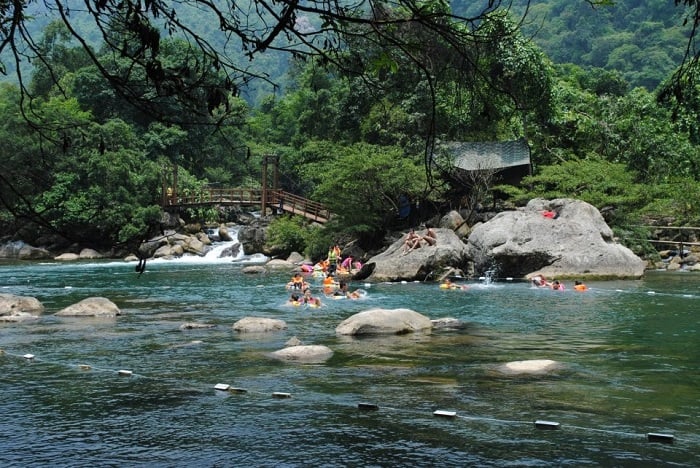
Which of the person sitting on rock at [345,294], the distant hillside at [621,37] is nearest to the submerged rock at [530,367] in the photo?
the person sitting on rock at [345,294]

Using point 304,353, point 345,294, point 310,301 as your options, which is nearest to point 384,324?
point 304,353

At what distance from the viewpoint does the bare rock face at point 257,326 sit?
46.0 ft

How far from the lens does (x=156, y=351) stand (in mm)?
12078

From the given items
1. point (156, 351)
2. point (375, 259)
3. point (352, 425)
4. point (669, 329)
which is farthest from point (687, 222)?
point (352, 425)

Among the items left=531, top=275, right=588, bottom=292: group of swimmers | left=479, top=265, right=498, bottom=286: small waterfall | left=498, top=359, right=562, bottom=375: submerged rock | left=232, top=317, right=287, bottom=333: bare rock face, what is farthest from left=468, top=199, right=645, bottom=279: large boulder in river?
left=498, top=359, right=562, bottom=375: submerged rock

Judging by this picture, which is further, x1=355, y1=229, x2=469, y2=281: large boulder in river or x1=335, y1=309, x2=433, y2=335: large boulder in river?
x1=355, y1=229, x2=469, y2=281: large boulder in river

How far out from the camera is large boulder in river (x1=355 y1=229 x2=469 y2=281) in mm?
24172

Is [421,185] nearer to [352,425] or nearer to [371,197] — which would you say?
[371,197]

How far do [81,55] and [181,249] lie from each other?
2619cm

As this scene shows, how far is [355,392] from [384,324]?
471 cm

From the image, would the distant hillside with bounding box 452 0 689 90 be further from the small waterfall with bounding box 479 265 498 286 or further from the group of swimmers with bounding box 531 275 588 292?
the group of swimmers with bounding box 531 275 588 292

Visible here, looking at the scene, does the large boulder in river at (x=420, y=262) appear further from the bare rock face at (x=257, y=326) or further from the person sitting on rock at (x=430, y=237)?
the bare rock face at (x=257, y=326)

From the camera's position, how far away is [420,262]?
2422cm

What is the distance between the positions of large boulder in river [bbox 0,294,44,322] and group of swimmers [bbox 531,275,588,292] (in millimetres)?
12826
